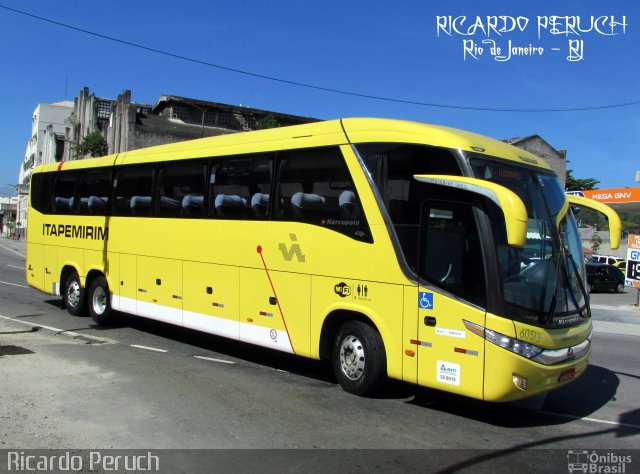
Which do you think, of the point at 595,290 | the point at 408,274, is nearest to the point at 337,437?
the point at 408,274

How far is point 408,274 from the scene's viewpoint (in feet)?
20.1

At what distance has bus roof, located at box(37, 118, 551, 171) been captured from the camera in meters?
6.15

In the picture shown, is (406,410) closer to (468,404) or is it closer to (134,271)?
(468,404)

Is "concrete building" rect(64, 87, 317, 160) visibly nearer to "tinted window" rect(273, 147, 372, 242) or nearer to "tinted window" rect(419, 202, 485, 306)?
"tinted window" rect(273, 147, 372, 242)

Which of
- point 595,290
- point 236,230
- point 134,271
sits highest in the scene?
point 236,230

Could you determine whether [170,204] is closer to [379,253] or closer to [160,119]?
[379,253]

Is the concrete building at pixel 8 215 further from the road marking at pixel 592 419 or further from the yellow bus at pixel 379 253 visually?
the road marking at pixel 592 419

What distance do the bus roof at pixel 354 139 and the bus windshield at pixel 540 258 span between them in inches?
11.2

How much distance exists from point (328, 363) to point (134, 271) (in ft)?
14.5

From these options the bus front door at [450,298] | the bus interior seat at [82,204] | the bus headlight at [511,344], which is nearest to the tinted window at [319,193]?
the bus front door at [450,298]

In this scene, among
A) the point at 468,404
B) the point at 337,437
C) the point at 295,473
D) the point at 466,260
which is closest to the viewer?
the point at 295,473

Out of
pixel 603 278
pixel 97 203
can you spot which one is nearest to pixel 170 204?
pixel 97 203

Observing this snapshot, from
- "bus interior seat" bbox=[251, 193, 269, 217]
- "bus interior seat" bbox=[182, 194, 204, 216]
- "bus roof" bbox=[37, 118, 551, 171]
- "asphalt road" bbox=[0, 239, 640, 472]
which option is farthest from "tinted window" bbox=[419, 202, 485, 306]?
"bus interior seat" bbox=[182, 194, 204, 216]

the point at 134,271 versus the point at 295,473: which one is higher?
the point at 134,271
